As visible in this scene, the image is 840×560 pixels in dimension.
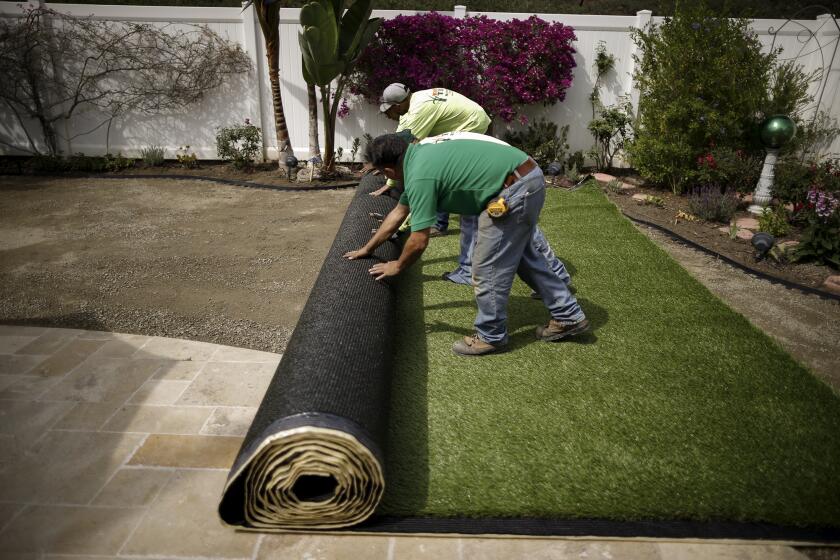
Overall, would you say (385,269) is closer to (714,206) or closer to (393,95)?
(393,95)

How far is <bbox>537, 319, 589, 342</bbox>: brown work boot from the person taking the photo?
374 centimetres

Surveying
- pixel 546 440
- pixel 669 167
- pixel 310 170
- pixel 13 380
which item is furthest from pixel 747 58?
pixel 13 380

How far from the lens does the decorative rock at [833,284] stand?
4.86 metres

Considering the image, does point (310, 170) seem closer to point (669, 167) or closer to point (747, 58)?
point (669, 167)

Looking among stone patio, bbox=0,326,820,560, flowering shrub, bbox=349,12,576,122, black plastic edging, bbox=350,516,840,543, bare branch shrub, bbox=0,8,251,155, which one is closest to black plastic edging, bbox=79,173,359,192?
bare branch shrub, bbox=0,8,251,155

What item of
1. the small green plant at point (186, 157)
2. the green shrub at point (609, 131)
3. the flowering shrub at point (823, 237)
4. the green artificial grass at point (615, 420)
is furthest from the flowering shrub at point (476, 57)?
the green artificial grass at point (615, 420)

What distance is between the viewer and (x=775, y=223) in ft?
20.0

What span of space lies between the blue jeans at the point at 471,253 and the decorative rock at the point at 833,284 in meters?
2.19

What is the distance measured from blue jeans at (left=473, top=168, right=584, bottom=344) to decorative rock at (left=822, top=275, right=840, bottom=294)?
2.70m

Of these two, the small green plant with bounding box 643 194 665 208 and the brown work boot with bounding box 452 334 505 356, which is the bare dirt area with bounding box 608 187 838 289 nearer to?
the small green plant with bounding box 643 194 665 208

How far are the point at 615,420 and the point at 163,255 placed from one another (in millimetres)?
4436

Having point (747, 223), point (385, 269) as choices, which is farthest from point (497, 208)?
point (747, 223)

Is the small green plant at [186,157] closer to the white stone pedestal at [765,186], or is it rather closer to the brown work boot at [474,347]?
the brown work boot at [474,347]

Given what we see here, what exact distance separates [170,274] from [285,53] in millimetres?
4900
